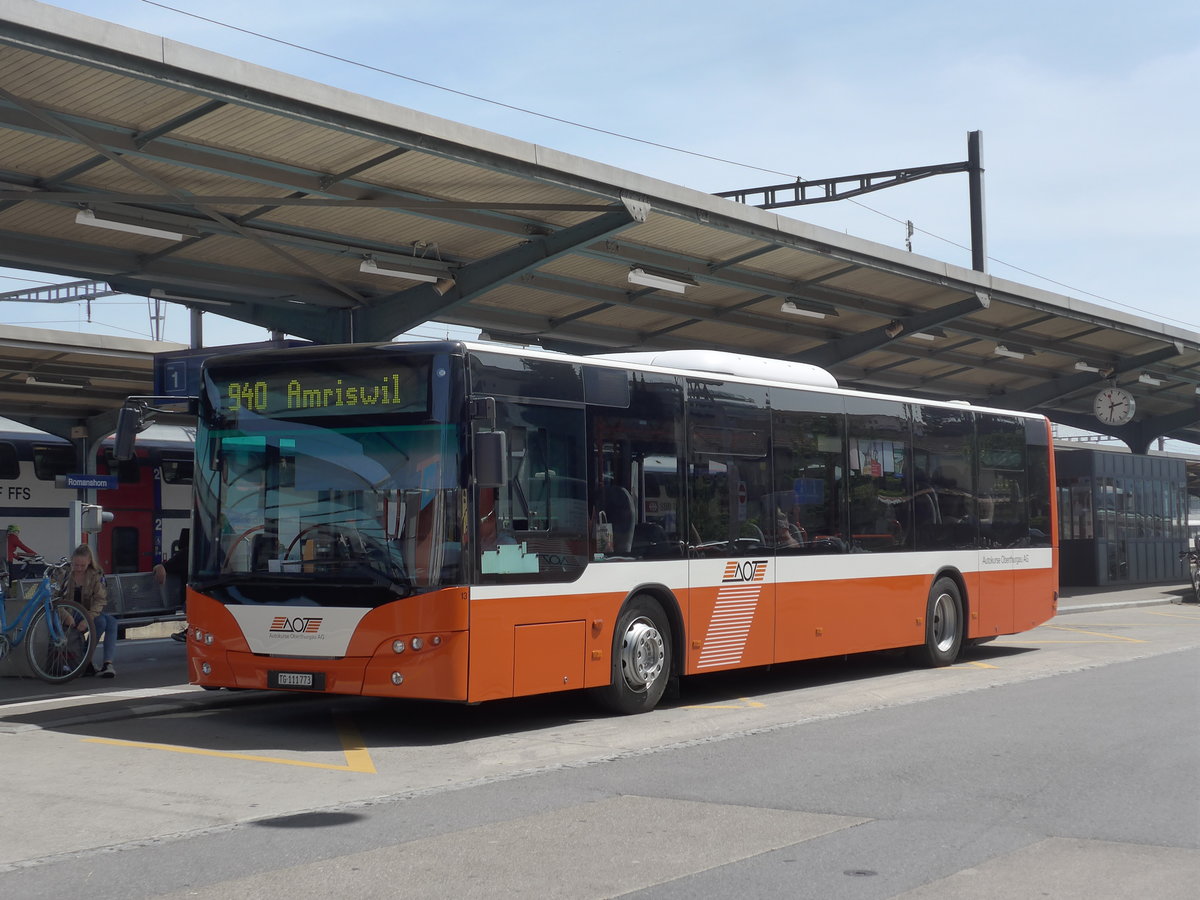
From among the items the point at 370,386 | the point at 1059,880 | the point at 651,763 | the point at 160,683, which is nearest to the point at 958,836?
the point at 1059,880

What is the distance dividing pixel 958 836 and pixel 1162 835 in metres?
1.02

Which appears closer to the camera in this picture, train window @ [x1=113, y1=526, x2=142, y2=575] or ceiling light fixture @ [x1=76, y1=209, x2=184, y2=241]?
ceiling light fixture @ [x1=76, y1=209, x2=184, y2=241]

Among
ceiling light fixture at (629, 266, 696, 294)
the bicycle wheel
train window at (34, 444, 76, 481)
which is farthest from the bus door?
train window at (34, 444, 76, 481)

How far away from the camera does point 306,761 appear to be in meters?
9.55

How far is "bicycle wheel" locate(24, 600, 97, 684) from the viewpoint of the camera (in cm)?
→ 1415

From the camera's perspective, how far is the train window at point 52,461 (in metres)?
27.0

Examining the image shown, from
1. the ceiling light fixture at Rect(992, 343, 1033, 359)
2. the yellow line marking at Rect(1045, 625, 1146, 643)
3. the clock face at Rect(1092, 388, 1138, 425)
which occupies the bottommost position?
the yellow line marking at Rect(1045, 625, 1146, 643)

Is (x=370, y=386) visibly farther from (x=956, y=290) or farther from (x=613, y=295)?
(x=956, y=290)

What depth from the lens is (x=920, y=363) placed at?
88.8 feet

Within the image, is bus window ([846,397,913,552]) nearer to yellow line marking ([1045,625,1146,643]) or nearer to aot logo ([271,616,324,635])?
yellow line marking ([1045,625,1146,643])

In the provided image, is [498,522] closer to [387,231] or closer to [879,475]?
[879,475]

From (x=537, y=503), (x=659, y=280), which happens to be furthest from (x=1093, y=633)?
(x=537, y=503)

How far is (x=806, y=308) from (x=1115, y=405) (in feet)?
35.7

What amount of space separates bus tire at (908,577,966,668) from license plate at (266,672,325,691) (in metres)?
7.97
